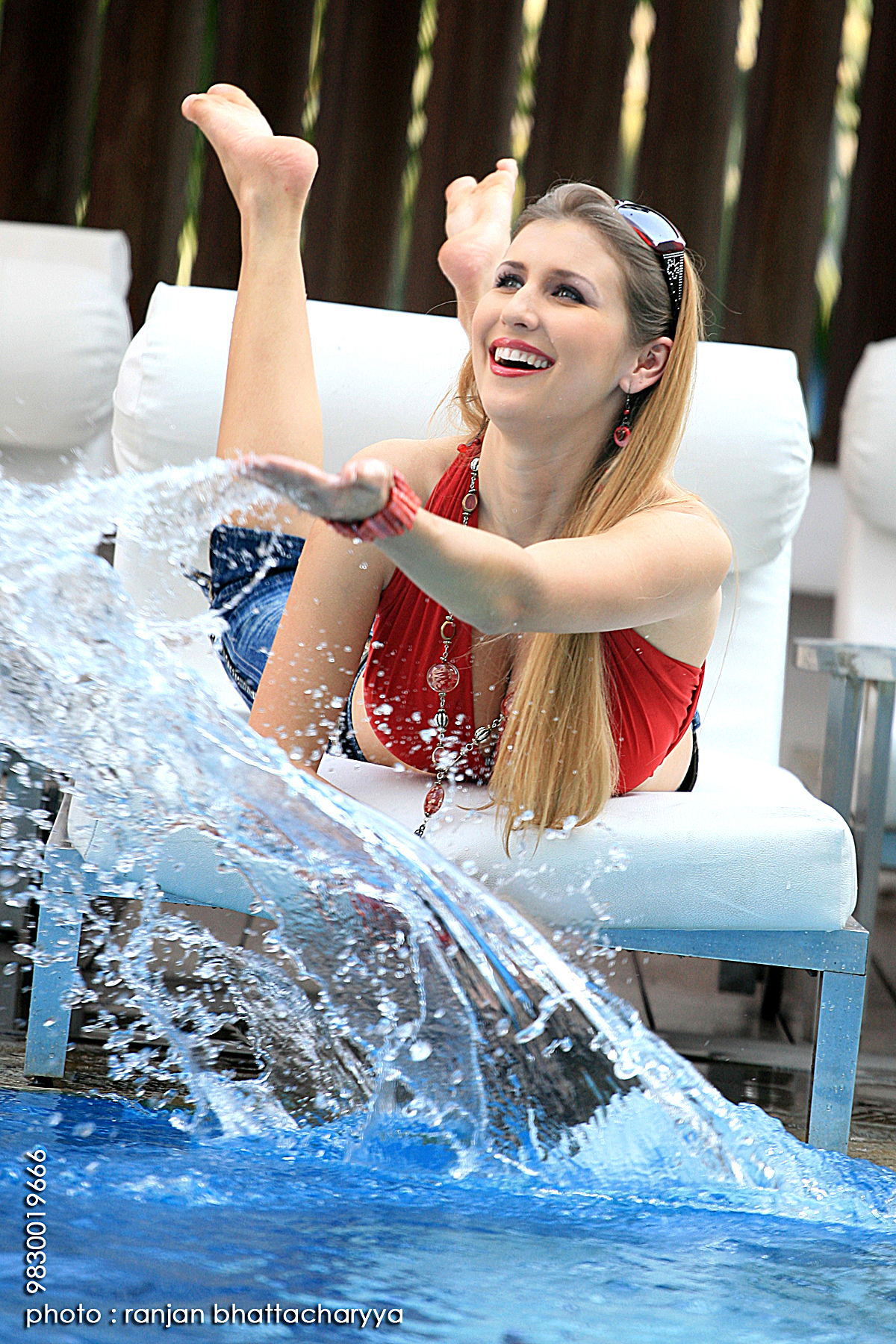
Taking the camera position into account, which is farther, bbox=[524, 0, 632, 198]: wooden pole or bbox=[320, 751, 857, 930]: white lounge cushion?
bbox=[524, 0, 632, 198]: wooden pole

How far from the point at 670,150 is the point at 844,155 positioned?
1.48 feet

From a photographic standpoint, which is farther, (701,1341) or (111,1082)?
(111,1082)

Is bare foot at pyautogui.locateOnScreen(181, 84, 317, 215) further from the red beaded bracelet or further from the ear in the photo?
the red beaded bracelet

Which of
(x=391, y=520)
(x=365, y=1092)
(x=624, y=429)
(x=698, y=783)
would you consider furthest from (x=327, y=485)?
(x=698, y=783)

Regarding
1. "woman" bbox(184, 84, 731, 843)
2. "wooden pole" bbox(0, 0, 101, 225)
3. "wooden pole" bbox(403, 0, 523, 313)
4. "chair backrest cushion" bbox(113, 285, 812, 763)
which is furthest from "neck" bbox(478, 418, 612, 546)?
"wooden pole" bbox(0, 0, 101, 225)

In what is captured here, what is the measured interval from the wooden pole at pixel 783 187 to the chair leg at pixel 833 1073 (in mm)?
2364

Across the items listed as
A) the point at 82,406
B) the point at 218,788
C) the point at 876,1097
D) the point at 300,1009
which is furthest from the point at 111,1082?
the point at 82,406

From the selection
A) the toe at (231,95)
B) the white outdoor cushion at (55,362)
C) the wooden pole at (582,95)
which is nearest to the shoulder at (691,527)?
the toe at (231,95)

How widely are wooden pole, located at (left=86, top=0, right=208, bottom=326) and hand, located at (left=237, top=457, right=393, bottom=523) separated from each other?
261cm

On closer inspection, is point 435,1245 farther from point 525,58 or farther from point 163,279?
point 525,58

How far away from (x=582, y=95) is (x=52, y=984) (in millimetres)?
2779

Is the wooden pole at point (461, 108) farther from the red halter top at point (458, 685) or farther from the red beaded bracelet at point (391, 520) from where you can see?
the red beaded bracelet at point (391, 520)

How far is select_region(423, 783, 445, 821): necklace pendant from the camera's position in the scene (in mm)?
1473

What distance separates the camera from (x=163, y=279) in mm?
3500
